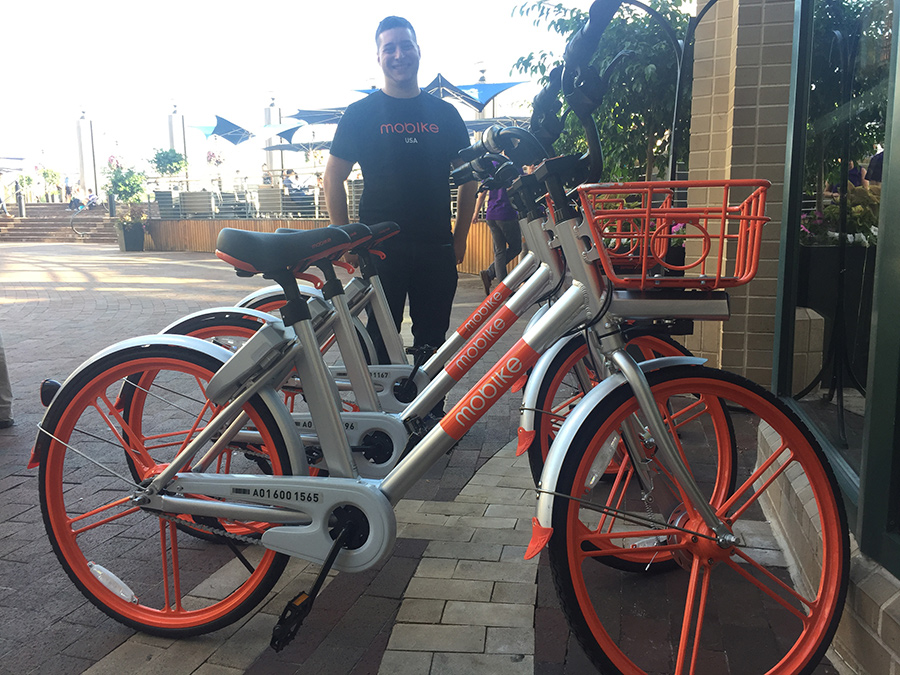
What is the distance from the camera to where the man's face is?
3.68m

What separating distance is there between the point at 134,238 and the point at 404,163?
20102 millimetres

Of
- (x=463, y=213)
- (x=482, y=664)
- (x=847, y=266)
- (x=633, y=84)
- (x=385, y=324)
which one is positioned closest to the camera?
(x=482, y=664)

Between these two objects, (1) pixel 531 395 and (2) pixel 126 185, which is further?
(2) pixel 126 185

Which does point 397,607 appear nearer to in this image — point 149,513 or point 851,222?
point 149,513

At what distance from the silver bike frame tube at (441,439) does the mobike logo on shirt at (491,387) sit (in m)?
0.01

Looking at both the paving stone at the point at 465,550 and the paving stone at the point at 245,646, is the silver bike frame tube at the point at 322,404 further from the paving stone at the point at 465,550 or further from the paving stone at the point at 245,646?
the paving stone at the point at 465,550

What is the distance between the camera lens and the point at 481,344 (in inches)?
108

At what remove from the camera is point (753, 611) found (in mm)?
2236

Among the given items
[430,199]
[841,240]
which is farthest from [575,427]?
[430,199]

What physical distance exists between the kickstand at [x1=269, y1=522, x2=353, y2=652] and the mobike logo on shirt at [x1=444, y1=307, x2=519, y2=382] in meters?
0.85

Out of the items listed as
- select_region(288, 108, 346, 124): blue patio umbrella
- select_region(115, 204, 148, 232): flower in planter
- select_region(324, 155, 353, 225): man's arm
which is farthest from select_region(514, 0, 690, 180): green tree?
select_region(115, 204, 148, 232): flower in planter

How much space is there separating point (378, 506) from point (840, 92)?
6.82 ft

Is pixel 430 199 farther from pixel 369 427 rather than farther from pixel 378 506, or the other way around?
pixel 378 506

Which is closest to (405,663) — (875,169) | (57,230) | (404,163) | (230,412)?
(230,412)
